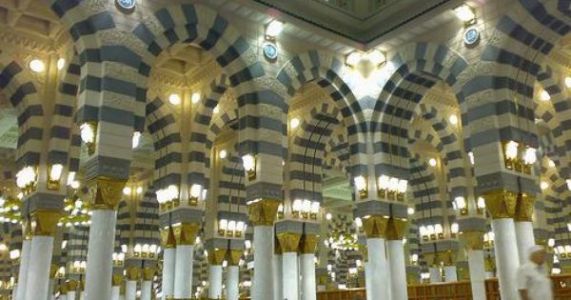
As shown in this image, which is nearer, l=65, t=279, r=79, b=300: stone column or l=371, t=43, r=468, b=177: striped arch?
l=371, t=43, r=468, b=177: striped arch

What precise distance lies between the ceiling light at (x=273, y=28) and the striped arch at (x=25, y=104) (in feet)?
18.8

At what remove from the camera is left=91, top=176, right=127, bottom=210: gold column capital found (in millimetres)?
8703

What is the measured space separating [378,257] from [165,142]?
252 inches

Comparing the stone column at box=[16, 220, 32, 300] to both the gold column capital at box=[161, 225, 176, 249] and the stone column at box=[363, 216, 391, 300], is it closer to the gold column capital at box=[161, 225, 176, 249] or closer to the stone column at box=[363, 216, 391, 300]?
the gold column capital at box=[161, 225, 176, 249]

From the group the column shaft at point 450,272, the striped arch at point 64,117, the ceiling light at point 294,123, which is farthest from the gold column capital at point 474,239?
the striped arch at point 64,117

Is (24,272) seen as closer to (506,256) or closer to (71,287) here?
(506,256)

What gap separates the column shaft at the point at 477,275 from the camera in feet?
42.5

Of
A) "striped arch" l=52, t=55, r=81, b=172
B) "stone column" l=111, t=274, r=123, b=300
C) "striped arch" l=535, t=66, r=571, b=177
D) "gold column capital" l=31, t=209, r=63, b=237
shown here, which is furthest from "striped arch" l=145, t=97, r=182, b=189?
"striped arch" l=535, t=66, r=571, b=177

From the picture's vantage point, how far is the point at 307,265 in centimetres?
1447

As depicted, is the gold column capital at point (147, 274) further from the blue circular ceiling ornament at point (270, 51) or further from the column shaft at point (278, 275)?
the blue circular ceiling ornament at point (270, 51)

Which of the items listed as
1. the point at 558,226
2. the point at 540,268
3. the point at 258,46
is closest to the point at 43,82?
the point at 258,46

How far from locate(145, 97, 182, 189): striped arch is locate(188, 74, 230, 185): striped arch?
1.16 feet

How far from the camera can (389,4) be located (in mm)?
12203

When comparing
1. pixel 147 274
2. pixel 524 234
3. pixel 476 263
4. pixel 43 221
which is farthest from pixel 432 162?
pixel 43 221
